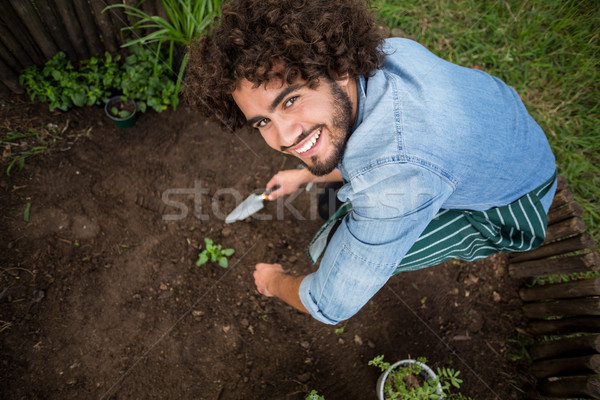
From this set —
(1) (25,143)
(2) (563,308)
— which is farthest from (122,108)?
(2) (563,308)

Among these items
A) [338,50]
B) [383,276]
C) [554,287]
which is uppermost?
[338,50]

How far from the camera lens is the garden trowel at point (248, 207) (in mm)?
2605

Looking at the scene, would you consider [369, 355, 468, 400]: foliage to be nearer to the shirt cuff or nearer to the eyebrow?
the shirt cuff

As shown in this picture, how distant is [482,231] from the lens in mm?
1928

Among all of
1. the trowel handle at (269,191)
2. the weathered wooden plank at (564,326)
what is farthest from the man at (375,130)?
the trowel handle at (269,191)

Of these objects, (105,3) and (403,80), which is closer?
(403,80)

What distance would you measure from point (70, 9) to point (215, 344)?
260 centimetres

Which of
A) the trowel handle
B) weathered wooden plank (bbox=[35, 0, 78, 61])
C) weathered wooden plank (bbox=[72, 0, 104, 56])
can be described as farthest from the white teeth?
weathered wooden plank (bbox=[35, 0, 78, 61])

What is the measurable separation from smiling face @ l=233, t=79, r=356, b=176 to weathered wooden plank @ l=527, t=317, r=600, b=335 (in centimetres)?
180

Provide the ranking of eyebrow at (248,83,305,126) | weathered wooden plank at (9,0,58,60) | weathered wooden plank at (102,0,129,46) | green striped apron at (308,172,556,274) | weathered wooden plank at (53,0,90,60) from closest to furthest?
eyebrow at (248,83,305,126) < green striped apron at (308,172,556,274) < weathered wooden plank at (9,0,58,60) < weathered wooden plank at (53,0,90,60) < weathered wooden plank at (102,0,129,46)

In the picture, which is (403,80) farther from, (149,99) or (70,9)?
(70,9)

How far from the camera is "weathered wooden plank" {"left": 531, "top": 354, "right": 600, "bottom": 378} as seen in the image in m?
1.93

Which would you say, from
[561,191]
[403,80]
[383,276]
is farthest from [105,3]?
[561,191]

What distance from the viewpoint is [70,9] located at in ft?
8.50
